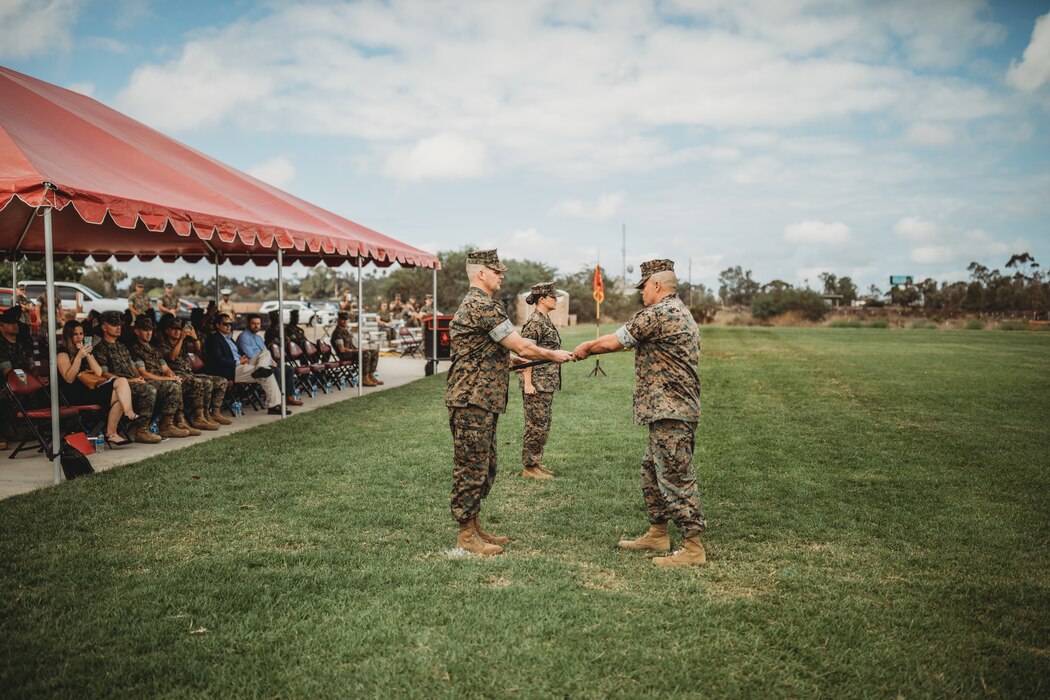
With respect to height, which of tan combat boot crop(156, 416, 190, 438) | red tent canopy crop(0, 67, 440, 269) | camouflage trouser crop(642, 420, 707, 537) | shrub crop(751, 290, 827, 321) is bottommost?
tan combat boot crop(156, 416, 190, 438)

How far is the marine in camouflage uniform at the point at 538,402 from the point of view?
24.1ft

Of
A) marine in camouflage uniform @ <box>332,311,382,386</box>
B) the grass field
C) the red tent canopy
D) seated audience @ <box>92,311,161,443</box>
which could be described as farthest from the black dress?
marine in camouflage uniform @ <box>332,311,382,386</box>

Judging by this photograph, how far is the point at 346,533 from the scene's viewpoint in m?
5.45

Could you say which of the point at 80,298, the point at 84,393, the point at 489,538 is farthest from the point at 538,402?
the point at 80,298

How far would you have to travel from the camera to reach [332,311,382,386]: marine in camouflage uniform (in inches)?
555

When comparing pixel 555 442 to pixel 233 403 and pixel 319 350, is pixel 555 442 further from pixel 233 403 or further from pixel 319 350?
pixel 319 350

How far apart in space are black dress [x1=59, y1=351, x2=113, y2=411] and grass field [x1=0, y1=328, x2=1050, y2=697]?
1209 mm

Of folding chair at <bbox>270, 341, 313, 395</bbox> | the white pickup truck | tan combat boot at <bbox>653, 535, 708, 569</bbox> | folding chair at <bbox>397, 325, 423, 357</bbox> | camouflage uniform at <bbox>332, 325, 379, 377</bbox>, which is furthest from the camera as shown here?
the white pickup truck

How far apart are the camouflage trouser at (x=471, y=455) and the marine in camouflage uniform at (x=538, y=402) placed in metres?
2.29

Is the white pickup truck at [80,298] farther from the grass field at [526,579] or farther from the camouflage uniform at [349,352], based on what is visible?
the grass field at [526,579]

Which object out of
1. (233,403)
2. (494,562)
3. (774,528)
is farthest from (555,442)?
(233,403)

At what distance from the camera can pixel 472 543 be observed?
198 inches

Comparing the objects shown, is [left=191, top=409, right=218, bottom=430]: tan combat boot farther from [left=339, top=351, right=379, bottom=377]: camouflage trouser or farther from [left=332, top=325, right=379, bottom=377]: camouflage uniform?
[left=339, top=351, right=379, bottom=377]: camouflage trouser

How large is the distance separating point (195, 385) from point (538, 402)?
4939 millimetres
